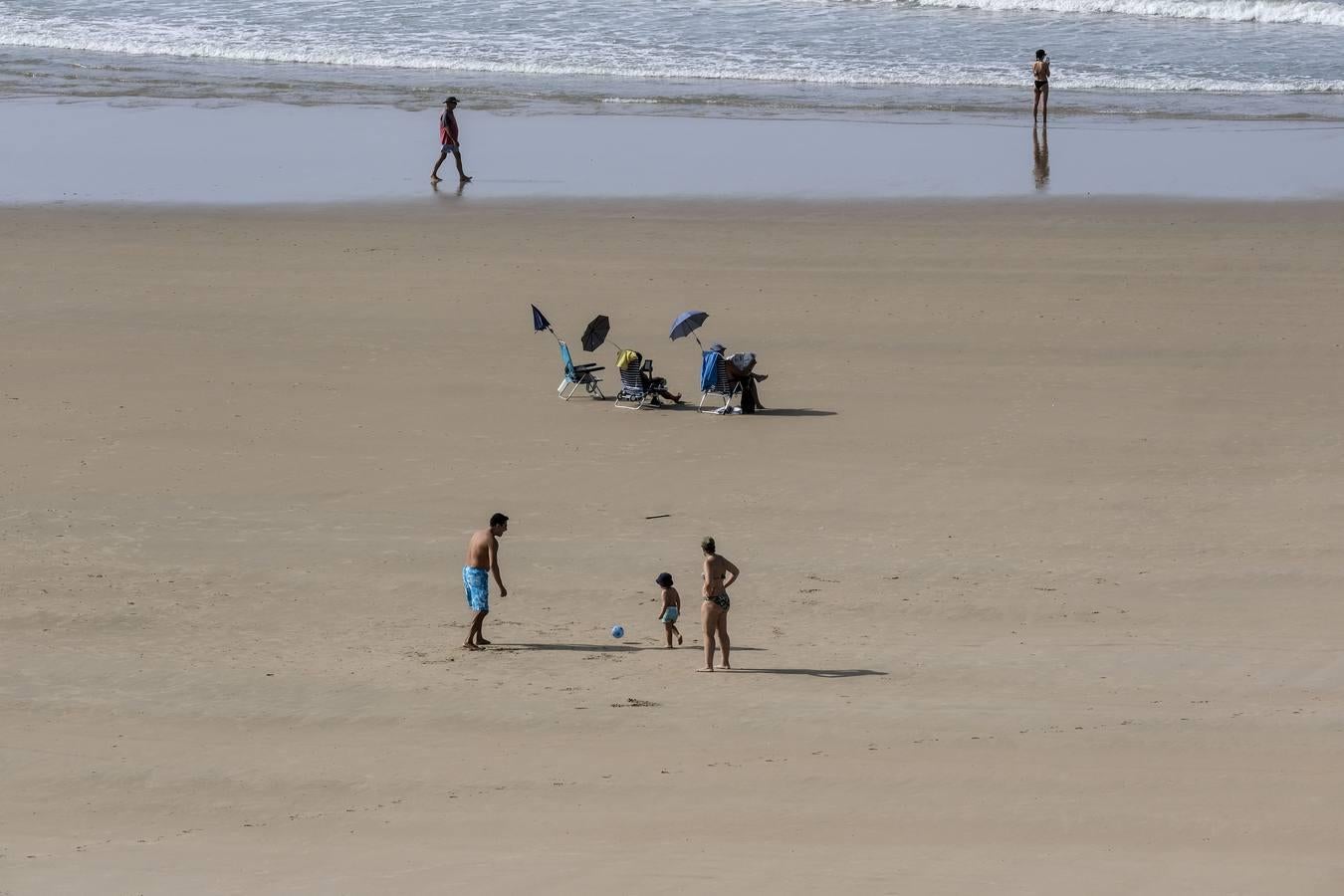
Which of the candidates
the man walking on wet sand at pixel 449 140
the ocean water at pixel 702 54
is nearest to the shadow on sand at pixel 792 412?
the man walking on wet sand at pixel 449 140

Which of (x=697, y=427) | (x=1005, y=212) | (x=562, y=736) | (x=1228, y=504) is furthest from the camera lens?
(x=1005, y=212)

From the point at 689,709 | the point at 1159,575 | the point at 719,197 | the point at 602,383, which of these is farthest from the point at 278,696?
the point at 719,197

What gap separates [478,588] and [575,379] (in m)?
5.26

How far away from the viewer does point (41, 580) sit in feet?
40.0

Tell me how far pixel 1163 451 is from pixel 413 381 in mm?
6817

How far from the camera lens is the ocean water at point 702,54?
99.5ft

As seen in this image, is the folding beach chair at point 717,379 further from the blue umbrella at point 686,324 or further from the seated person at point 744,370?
the blue umbrella at point 686,324

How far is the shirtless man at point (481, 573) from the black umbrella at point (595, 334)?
5199 millimetres

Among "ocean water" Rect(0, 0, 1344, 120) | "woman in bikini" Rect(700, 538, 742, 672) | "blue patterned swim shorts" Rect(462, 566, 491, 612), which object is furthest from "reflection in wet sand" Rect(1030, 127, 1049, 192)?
"blue patterned swim shorts" Rect(462, 566, 491, 612)

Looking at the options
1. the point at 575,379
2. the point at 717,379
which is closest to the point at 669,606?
the point at 717,379

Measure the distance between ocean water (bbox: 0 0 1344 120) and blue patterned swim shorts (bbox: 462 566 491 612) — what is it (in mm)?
18788

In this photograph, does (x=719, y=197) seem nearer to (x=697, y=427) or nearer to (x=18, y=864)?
(x=697, y=427)

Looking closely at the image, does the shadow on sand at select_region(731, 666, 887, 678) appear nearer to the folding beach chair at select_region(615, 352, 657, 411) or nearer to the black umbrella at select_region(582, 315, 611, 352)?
the folding beach chair at select_region(615, 352, 657, 411)

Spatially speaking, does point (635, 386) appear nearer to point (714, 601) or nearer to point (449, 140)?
point (714, 601)
